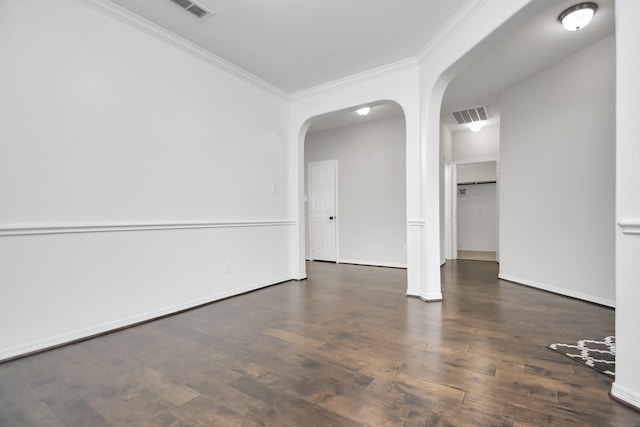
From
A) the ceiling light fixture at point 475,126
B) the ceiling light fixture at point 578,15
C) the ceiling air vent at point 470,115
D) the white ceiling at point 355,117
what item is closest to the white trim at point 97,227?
the white ceiling at point 355,117

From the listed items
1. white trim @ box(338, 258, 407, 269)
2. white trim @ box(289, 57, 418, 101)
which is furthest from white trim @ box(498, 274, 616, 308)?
white trim @ box(289, 57, 418, 101)

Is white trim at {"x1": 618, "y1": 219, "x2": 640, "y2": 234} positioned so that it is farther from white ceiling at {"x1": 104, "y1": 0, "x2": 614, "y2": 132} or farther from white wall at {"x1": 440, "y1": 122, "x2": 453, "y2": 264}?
white wall at {"x1": 440, "y1": 122, "x2": 453, "y2": 264}

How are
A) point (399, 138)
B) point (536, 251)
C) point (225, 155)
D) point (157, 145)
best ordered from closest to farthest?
point (157, 145)
point (225, 155)
point (536, 251)
point (399, 138)

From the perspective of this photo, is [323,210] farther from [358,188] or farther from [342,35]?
[342,35]

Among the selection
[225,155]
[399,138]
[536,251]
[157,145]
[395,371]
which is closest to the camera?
[395,371]

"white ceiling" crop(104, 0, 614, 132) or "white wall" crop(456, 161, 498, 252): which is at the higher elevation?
"white ceiling" crop(104, 0, 614, 132)

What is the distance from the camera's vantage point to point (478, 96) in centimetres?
464

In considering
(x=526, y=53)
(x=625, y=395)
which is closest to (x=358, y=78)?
(x=526, y=53)

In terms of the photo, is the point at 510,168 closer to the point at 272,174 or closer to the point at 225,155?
the point at 272,174

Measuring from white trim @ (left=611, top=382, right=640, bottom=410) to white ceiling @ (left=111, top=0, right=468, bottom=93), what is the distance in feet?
9.62

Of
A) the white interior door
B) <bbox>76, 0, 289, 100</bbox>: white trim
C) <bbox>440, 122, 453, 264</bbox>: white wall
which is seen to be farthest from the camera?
the white interior door

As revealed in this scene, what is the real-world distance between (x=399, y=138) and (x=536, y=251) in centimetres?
284

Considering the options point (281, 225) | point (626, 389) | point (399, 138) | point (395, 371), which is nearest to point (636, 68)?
point (626, 389)

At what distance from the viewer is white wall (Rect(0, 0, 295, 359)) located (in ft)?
6.98
